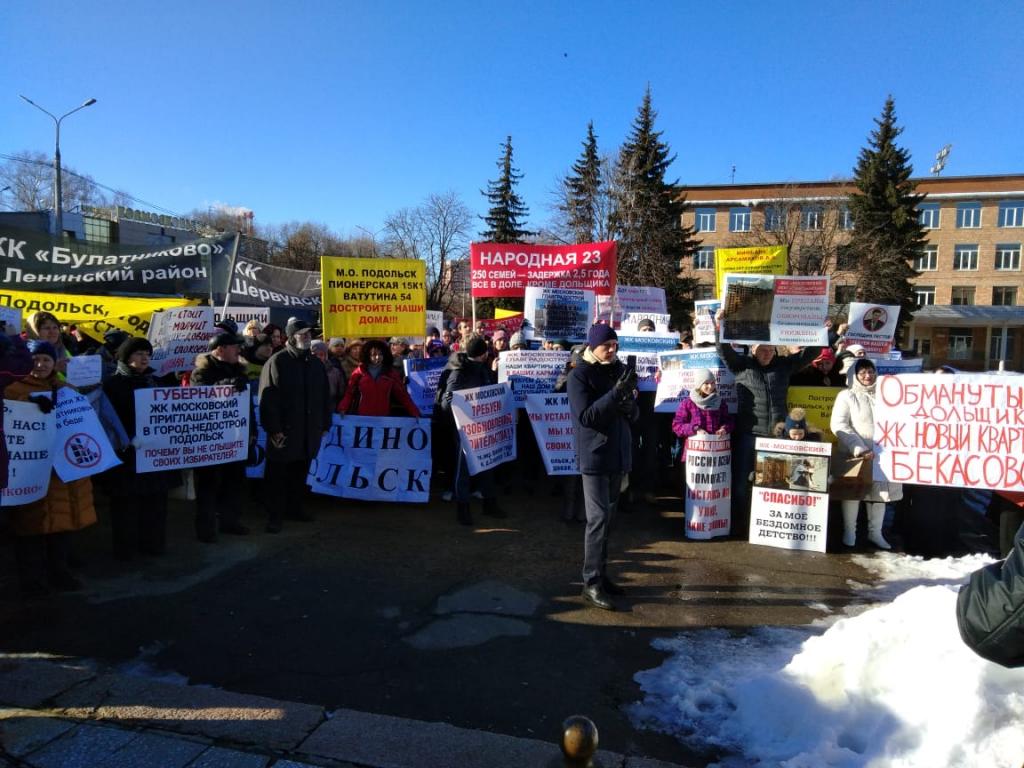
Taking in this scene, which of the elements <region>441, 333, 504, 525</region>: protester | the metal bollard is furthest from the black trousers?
the metal bollard

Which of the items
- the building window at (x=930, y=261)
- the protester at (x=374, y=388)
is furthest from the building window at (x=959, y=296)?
the protester at (x=374, y=388)

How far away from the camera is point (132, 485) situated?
5.75m

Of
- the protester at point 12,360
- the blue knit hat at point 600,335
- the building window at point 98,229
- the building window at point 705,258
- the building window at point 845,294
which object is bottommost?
the protester at point 12,360

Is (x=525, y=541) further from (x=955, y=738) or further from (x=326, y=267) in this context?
(x=326, y=267)

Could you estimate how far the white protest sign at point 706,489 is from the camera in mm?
6762

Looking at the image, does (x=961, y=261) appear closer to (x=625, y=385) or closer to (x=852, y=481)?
(x=852, y=481)

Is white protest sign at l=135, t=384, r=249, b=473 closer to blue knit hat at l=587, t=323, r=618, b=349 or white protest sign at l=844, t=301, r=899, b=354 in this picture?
blue knit hat at l=587, t=323, r=618, b=349

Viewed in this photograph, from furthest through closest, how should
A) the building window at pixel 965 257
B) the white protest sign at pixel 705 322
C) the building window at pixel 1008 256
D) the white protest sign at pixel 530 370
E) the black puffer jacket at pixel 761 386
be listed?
the building window at pixel 965 257
the building window at pixel 1008 256
the white protest sign at pixel 705 322
the white protest sign at pixel 530 370
the black puffer jacket at pixel 761 386

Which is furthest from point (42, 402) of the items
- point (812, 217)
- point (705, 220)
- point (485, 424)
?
point (705, 220)

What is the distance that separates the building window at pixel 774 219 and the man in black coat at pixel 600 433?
4464 centimetres

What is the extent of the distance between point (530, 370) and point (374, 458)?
2.30 meters

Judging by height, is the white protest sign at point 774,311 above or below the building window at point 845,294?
below

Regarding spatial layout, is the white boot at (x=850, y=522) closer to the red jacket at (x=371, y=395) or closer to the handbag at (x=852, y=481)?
the handbag at (x=852, y=481)

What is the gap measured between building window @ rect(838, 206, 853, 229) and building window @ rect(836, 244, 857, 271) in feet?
10.0
